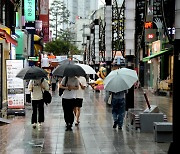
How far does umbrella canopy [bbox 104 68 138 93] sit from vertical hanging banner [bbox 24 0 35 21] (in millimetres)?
25155

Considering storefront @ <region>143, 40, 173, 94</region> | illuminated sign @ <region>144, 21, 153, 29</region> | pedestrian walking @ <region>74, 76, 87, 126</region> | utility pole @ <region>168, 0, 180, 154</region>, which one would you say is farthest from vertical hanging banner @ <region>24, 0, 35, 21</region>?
utility pole @ <region>168, 0, 180, 154</region>

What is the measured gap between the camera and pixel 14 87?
19.5 meters

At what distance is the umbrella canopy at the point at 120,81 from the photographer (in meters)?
14.1

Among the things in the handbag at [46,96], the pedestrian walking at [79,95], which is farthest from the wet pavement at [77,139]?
the handbag at [46,96]

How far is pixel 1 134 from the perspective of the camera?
1394 centimetres

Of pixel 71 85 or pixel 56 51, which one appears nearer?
pixel 71 85

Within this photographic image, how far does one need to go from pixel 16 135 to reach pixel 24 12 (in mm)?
27038

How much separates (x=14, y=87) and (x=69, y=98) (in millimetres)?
5016

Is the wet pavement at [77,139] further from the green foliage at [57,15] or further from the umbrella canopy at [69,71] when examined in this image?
the green foliage at [57,15]

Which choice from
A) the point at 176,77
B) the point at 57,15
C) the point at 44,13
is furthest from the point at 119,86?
the point at 57,15

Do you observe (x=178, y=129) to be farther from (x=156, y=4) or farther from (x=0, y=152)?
(x=156, y=4)

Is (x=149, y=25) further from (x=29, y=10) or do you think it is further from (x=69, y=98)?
(x=69, y=98)

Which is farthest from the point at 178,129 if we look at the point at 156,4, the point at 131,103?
the point at 156,4

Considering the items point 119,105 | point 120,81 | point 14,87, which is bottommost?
point 119,105
